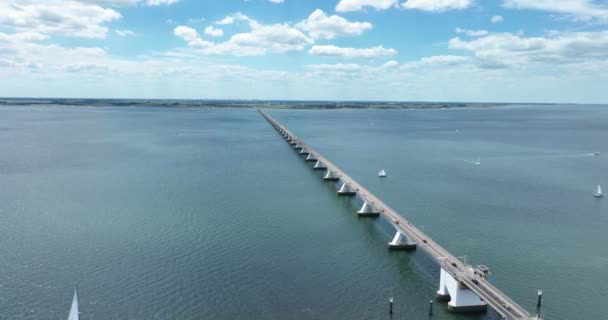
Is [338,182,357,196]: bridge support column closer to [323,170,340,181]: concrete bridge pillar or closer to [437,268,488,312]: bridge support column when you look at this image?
[323,170,340,181]: concrete bridge pillar

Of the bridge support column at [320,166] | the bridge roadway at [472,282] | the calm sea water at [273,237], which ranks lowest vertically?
the calm sea water at [273,237]

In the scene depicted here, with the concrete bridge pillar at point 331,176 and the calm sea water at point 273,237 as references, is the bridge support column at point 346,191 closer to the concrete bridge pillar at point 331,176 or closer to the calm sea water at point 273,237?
the calm sea water at point 273,237

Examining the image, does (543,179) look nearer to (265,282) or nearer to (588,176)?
(588,176)

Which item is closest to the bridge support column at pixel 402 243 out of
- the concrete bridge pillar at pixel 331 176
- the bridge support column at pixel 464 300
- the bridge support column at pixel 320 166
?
the bridge support column at pixel 464 300

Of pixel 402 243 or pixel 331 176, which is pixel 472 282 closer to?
pixel 402 243

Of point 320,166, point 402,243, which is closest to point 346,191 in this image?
point 320,166

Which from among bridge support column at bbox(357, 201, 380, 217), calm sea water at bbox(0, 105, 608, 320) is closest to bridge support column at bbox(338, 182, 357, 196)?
calm sea water at bbox(0, 105, 608, 320)
